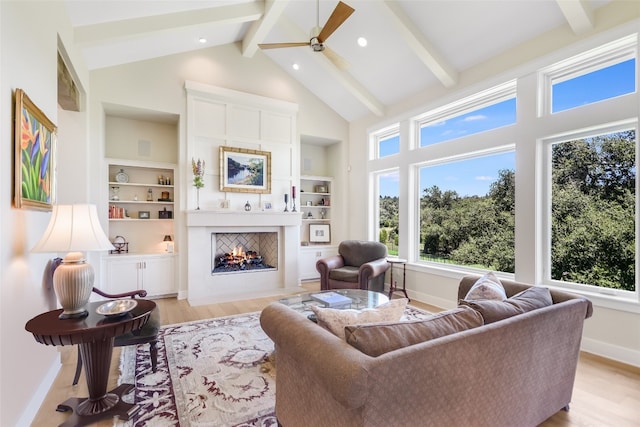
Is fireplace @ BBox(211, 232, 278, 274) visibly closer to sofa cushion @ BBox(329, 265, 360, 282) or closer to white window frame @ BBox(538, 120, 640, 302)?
sofa cushion @ BBox(329, 265, 360, 282)

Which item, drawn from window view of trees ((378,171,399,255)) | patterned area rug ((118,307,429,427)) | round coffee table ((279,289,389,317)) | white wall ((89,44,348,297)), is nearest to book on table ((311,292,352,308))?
round coffee table ((279,289,389,317))

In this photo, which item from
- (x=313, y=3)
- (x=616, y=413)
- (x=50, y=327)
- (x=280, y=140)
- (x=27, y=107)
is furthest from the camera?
(x=280, y=140)

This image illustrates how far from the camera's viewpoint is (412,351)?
1299mm

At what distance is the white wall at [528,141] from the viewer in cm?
293

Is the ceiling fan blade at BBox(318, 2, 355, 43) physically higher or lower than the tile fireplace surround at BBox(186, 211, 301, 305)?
higher

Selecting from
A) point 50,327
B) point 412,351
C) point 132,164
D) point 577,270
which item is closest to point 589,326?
point 577,270

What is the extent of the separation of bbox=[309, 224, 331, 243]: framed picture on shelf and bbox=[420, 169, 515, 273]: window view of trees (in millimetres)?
2175

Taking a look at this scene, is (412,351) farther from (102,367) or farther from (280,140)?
(280,140)

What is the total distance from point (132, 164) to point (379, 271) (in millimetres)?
4137

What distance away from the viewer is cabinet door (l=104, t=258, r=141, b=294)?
4676mm

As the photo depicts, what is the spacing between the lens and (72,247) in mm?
2051

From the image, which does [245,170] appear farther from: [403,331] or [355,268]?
[403,331]

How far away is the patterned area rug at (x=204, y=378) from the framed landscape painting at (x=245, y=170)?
2.44 meters

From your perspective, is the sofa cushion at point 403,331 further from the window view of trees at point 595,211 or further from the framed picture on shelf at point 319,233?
the framed picture on shelf at point 319,233
